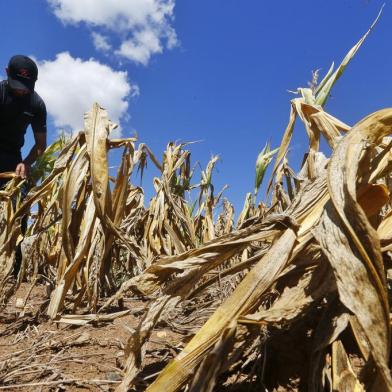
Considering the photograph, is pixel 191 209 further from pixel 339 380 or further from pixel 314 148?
pixel 339 380

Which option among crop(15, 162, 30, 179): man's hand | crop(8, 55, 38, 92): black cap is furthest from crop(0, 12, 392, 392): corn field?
crop(8, 55, 38, 92): black cap

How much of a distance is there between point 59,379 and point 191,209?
2.28 meters

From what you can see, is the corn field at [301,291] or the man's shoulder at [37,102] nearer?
the corn field at [301,291]

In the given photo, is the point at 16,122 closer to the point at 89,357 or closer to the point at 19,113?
the point at 19,113

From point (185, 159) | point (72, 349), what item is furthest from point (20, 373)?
point (185, 159)

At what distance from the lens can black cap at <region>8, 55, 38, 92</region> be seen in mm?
2801

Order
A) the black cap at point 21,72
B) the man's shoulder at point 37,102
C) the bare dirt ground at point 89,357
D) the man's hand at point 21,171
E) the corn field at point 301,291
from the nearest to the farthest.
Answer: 1. the corn field at point 301,291
2. the bare dirt ground at point 89,357
3. the man's hand at point 21,171
4. the black cap at point 21,72
5. the man's shoulder at point 37,102

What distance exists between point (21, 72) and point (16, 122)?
1.10 feet

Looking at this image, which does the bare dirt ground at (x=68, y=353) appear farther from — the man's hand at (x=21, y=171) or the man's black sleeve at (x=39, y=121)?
the man's black sleeve at (x=39, y=121)

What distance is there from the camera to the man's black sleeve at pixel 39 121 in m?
2.96

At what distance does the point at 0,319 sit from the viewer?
1.67m

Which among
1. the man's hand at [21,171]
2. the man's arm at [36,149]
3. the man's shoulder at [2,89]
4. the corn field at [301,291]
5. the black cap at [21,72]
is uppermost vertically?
the black cap at [21,72]

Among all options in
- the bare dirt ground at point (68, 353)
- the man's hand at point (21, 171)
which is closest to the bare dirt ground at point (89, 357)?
the bare dirt ground at point (68, 353)

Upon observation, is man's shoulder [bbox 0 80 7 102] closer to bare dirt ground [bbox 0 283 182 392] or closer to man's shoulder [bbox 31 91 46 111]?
man's shoulder [bbox 31 91 46 111]
